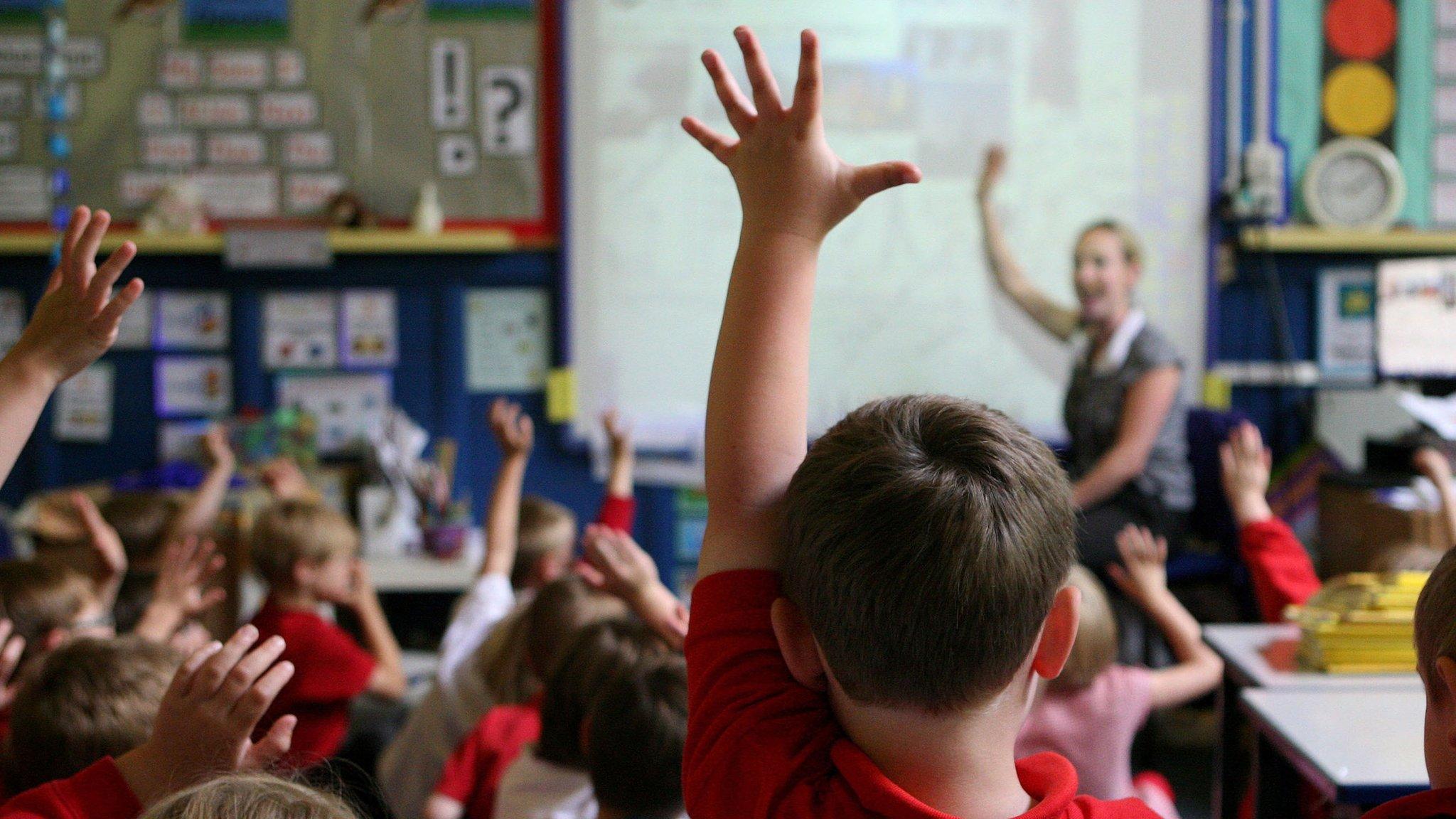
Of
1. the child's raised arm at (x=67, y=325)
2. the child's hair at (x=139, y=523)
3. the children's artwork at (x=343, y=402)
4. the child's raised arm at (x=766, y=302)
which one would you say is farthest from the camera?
the children's artwork at (x=343, y=402)

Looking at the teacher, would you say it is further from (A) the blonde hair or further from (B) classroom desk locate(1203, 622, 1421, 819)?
(B) classroom desk locate(1203, 622, 1421, 819)

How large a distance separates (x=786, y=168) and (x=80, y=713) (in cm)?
Result: 86

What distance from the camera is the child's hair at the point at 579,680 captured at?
1406mm

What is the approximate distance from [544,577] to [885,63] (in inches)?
83.4

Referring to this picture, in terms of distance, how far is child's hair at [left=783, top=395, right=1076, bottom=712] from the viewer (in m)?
0.67

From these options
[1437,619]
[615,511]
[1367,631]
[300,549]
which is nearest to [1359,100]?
[1367,631]

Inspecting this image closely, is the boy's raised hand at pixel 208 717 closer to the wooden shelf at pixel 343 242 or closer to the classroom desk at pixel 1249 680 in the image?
the classroom desk at pixel 1249 680

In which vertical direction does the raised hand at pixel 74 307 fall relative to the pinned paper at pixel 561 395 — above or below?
above

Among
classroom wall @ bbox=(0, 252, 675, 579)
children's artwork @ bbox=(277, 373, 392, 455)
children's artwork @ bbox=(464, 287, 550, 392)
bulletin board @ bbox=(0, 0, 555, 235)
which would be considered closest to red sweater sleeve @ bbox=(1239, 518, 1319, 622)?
classroom wall @ bbox=(0, 252, 675, 579)

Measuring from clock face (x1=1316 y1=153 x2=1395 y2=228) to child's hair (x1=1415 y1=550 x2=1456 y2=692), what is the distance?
3436 mm

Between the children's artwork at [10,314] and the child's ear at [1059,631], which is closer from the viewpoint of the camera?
the child's ear at [1059,631]

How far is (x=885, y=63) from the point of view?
12.7 ft

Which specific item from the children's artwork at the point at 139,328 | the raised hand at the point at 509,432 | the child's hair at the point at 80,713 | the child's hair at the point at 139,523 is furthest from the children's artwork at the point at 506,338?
the child's hair at the point at 80,713

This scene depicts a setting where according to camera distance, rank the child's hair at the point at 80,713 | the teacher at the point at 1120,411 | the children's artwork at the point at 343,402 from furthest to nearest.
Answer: the children's artwork at the point at 343,402
the teacher at the point at 1120,411
the child's hair at the point at 80,713
